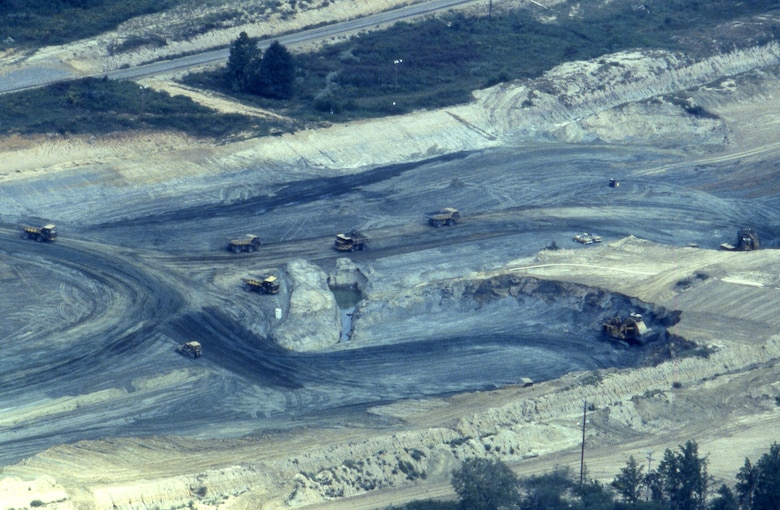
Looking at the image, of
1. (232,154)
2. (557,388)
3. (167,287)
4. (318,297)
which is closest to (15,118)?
(232,154)

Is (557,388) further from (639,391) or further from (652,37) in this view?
(652,37)

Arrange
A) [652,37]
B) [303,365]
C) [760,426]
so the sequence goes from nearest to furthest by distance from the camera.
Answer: [760,426] < [303,365] < [652,37]

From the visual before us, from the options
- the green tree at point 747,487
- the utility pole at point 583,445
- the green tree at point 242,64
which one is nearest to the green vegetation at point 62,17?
the green tree at point 242,64

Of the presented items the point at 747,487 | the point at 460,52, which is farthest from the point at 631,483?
the point at 460,52

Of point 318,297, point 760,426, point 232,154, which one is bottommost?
point 760,426

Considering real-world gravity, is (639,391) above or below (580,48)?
below

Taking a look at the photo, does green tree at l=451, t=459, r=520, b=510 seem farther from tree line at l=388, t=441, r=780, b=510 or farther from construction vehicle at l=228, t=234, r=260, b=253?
construction vehicle at l=228, t=234, r=260, b=253

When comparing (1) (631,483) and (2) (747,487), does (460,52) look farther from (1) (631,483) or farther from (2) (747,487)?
(2) (747,487)

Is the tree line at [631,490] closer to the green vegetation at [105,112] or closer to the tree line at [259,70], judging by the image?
the green vegetation at [105,112]
